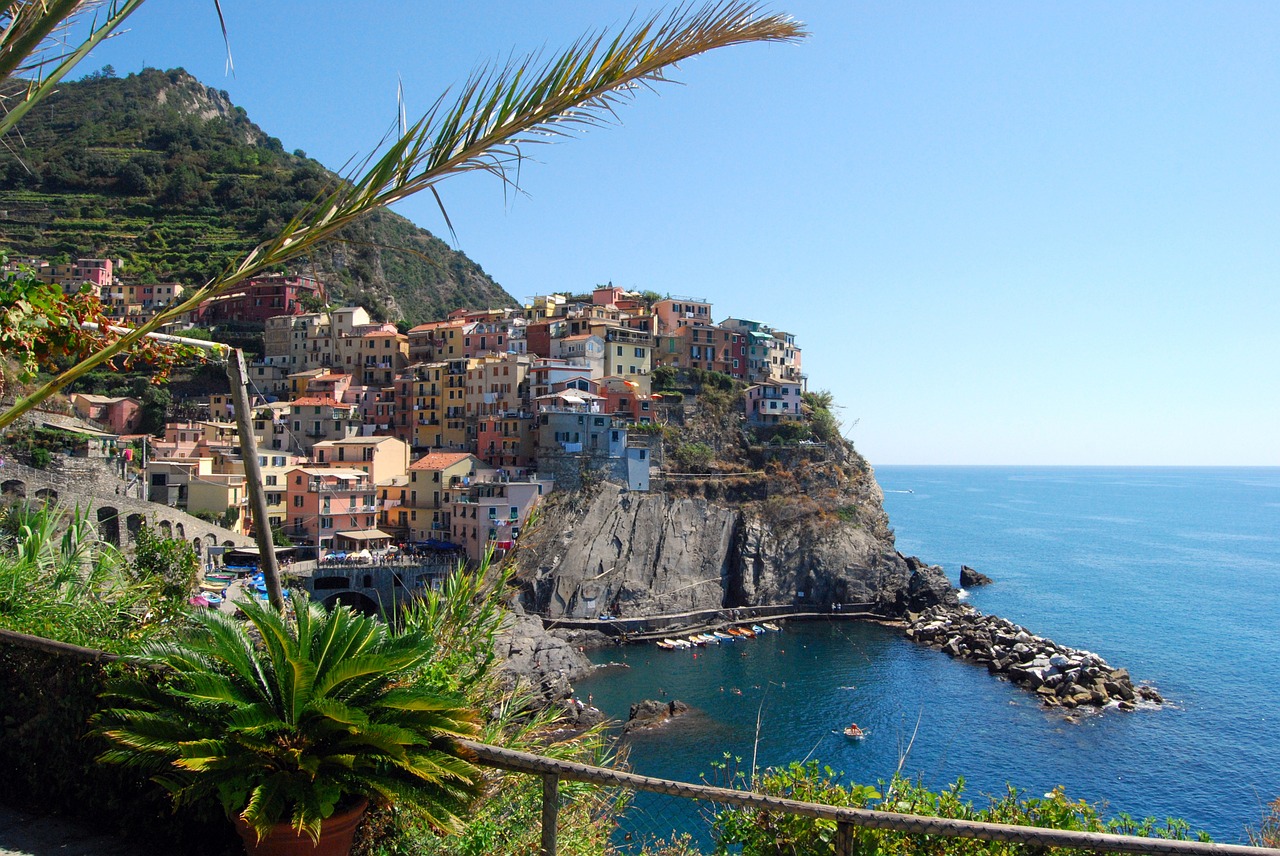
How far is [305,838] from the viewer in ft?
11.5

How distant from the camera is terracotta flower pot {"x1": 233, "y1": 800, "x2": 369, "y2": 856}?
136 inches

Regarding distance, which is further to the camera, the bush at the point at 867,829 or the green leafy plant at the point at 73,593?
the green leafy plant at the point at 73,593

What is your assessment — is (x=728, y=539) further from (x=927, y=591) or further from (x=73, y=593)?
(x=73, y=593)

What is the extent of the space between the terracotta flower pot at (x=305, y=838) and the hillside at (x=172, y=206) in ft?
193

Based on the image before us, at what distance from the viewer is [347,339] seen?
54.8 metres

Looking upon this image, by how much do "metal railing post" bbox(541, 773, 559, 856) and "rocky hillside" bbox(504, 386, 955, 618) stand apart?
3576 cm

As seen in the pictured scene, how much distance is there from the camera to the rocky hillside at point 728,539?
134 feet

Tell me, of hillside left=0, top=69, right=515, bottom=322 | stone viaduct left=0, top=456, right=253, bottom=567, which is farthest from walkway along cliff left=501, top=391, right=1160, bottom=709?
hillside left=0, top=69, right=515, bottom=322

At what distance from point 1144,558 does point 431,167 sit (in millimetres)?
77881

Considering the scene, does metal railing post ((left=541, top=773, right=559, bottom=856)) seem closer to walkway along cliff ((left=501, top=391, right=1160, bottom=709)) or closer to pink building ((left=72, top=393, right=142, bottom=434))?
walkway along cliff ((left=501, top=391, right=1160, bottom=709))

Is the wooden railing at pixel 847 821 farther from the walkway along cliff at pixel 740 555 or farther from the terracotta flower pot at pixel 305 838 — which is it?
the walkway along cliff at pixel 740 555

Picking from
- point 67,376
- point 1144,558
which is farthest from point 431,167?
point 1144,558

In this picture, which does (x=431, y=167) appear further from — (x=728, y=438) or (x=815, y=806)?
(x=728, y=438)

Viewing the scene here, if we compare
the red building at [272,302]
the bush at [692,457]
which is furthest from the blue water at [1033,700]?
the red building at [272,302]
